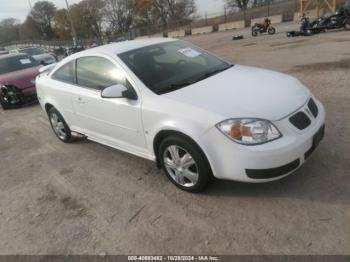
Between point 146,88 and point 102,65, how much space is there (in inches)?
35.9

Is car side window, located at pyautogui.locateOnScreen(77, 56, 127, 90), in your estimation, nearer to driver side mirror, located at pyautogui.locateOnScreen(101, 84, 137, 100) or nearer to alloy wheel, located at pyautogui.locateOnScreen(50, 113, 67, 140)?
driver side mirror, located at pyautogui.locateOnScreen(101, 84, 137, 100)

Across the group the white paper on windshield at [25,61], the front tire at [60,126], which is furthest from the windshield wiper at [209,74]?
the white paper on windshield at [25,61]

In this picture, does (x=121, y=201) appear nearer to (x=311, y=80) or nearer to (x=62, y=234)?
(x=62, y=234)

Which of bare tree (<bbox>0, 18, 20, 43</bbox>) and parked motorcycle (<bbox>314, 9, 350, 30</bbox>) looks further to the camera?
bare tree (<bbox>0, 18, 20, 43</bbox>)

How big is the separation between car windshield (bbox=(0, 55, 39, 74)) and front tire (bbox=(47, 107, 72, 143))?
5288 millimetres

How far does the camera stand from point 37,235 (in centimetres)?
336

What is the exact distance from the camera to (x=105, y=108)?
4.18 metres

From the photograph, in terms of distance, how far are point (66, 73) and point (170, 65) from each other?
1.81m

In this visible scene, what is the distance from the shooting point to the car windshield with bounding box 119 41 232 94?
12.6 feet

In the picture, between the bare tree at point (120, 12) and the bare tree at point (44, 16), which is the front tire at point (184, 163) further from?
the bare tree at point (44, 16)

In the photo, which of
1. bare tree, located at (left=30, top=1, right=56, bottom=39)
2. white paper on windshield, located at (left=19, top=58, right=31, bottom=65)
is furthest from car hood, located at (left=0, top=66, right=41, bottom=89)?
Answer: bare tree, located at (left=30, top=1, right=56, bottom=39)

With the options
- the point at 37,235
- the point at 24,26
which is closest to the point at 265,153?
the point at 37,235

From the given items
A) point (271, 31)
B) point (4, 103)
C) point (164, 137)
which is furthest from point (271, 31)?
point (164, 137)

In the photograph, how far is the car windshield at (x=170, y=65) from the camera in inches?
152
